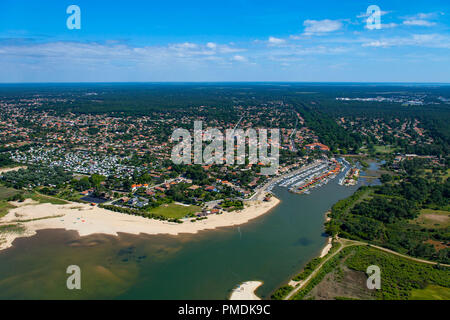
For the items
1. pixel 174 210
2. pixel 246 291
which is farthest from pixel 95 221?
pixel 246 291

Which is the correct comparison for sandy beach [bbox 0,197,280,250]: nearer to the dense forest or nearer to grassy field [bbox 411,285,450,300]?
the dense forest

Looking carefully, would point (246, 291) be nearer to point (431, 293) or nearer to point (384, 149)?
point (431, 293)

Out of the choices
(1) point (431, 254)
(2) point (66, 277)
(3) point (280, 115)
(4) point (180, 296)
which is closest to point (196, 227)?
(4) point (180, 296)

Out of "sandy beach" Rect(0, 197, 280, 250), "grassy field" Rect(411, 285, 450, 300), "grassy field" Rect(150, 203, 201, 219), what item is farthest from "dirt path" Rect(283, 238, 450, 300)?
"grassy field" Rect(150, 203, 201, 219)

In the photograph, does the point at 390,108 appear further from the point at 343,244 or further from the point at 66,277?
the point at 66,277

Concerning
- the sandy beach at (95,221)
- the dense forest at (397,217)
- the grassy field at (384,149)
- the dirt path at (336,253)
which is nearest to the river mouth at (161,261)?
the sandy beach at (95,221)
